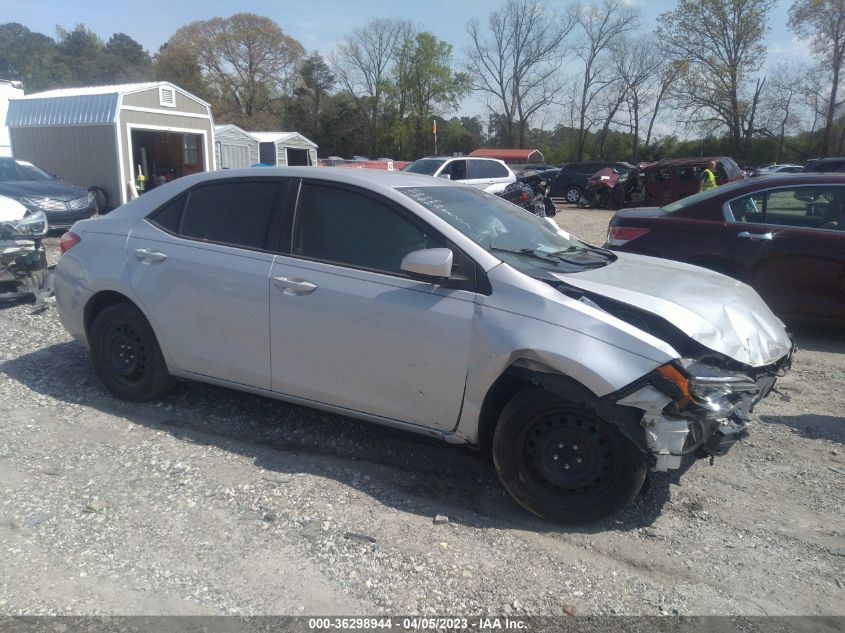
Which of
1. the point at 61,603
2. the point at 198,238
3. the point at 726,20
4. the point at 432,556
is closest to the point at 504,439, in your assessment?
the point at 432,556

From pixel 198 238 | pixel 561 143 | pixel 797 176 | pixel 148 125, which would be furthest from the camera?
pixel 561 143

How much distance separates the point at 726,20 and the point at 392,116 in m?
31.3

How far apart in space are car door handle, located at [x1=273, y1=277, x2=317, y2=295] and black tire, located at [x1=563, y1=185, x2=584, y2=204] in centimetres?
2598

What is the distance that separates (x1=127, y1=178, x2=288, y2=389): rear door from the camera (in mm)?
4168

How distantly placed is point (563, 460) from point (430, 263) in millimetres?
1192

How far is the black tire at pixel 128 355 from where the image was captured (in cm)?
468

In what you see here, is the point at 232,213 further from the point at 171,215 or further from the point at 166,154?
the point at 166,154

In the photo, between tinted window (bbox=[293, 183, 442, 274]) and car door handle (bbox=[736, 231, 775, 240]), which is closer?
tinted window (bbox=[293, 183, 442, 274])

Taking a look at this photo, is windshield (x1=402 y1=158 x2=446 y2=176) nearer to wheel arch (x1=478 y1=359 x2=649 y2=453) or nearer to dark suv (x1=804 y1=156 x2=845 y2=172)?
dark suv (x1=804 y1=156 x2=845 y2=172)

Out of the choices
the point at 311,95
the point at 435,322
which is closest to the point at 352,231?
the point at 435,322

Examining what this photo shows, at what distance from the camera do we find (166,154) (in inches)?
1117

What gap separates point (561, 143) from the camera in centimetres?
6562

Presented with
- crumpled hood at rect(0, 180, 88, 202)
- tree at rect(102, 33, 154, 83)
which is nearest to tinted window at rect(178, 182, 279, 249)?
crumpled hood at rect(0, 180, 88, 202)

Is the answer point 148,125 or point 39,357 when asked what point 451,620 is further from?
point 148,125
